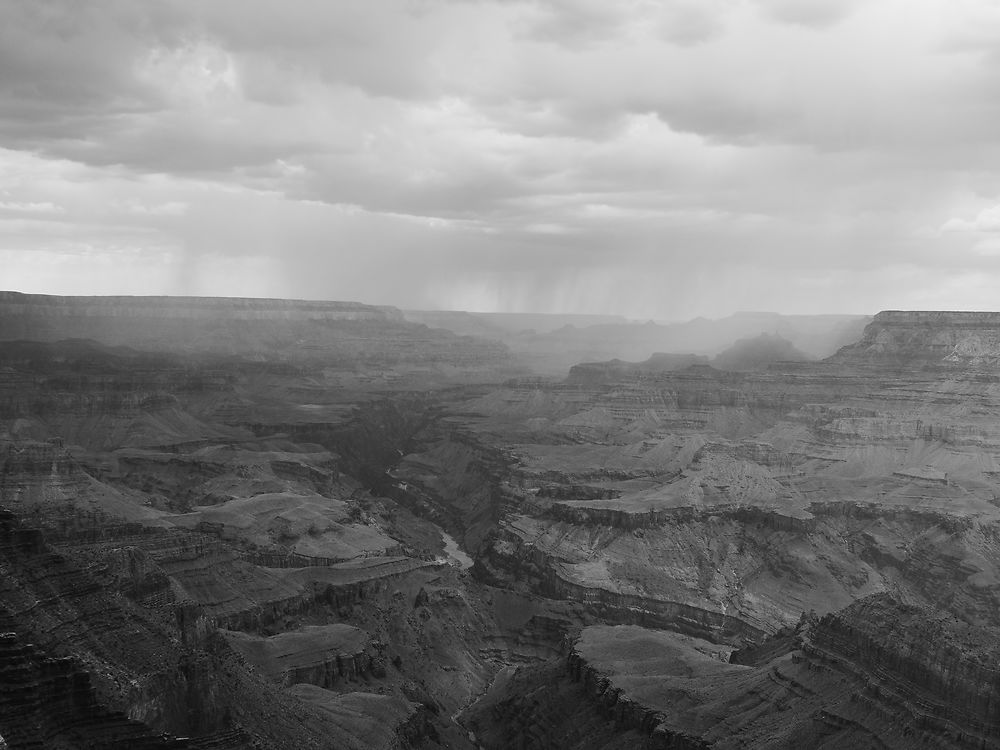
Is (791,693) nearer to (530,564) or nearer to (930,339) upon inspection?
(530,564)

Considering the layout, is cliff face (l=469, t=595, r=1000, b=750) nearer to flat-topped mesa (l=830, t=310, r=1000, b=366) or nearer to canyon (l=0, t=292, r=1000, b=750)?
canyon (l=0, t=292, r=1000, b=750)

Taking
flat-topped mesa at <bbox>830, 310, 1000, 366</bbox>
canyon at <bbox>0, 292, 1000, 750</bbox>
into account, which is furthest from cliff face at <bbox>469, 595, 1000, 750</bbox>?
flat-topped mesa at <bbox>830, 310, 1000, 366</bbox>

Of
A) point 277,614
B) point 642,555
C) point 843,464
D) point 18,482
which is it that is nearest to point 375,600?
point 277,614

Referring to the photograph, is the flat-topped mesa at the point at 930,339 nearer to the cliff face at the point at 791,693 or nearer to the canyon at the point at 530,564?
the canyon at the point at 530,564

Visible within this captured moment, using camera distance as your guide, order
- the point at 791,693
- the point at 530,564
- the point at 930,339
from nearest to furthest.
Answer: the point at 791,693
the point at 530,564
the point at 930,339

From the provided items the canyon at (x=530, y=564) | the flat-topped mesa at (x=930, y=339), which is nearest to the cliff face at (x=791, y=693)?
the canyon at (x=530, y=564)

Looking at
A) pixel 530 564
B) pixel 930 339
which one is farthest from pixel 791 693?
pixel 930 339

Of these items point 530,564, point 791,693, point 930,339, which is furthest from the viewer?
point 930,339
